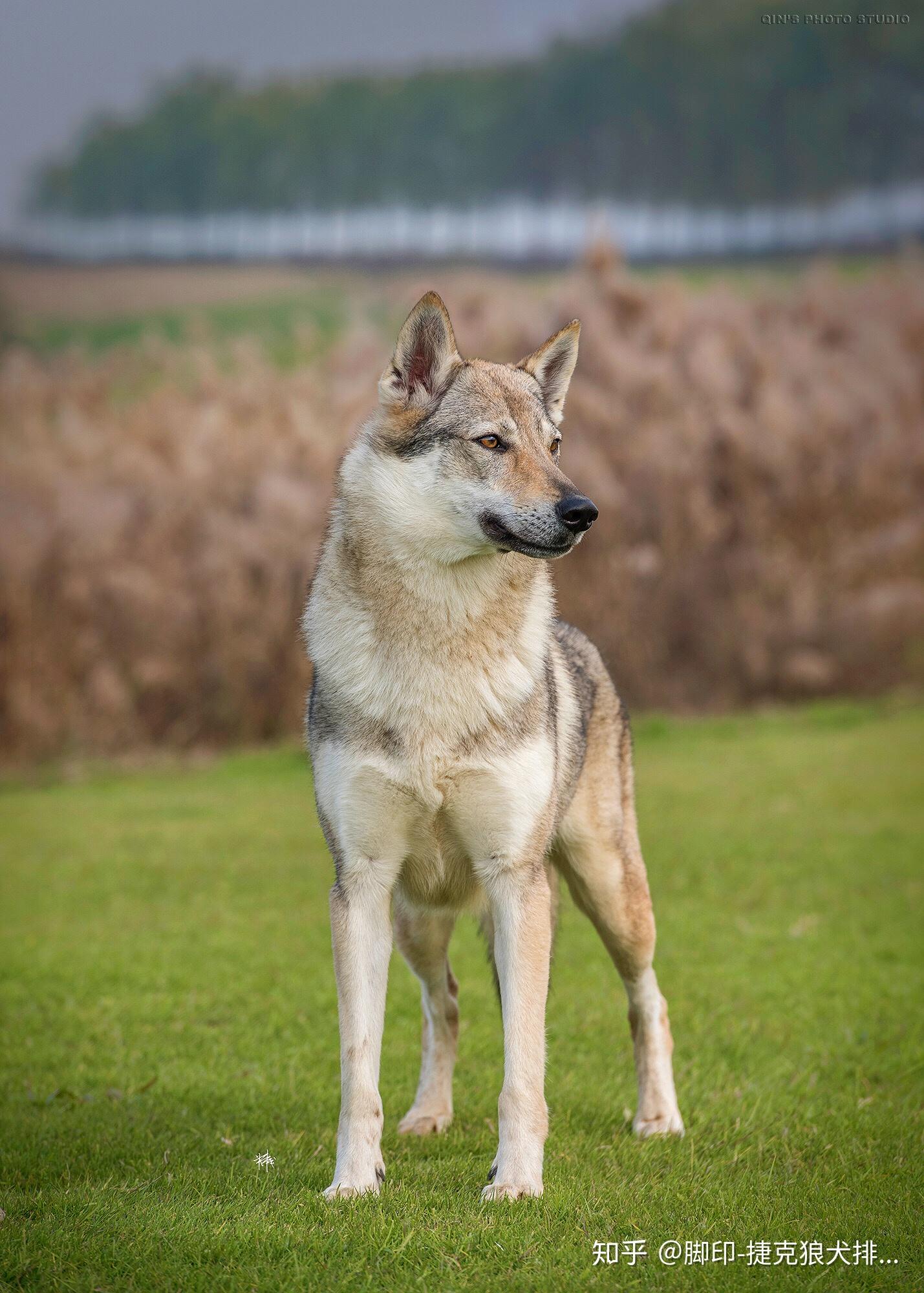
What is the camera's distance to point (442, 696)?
4531mm

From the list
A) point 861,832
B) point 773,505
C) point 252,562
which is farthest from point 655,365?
point 861,832

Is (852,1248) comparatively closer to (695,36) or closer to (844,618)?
(844,618)

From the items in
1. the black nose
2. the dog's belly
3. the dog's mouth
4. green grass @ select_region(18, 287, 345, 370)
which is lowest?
the dog's belly

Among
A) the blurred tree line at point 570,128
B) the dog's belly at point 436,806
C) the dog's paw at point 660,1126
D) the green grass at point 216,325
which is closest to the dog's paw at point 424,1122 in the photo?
the dog's paw at point 660,1126

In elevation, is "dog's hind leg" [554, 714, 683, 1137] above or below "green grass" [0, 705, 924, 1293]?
above

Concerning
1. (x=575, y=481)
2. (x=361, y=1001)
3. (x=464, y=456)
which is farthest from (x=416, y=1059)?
(x=575, y=481)

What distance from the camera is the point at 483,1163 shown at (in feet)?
15.9

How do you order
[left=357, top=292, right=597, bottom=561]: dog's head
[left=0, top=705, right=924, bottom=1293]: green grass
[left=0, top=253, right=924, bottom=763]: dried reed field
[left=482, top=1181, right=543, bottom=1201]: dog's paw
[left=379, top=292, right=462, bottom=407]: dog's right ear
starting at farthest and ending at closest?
[left=0, top=253, right=924, bottom=763]: dried reed field, [left=379, top=292, right=462, bottom=407]: dog's right ear, [left=357, top=292, right=597, bottom=561]: dog's head, [left=482, top=1181, right=543, bottom=1201]: dog's paw, [left=0, top=705, right=924, bottom=1293]: green grass

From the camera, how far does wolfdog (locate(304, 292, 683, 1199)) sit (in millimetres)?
4469

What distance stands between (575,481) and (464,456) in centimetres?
1155

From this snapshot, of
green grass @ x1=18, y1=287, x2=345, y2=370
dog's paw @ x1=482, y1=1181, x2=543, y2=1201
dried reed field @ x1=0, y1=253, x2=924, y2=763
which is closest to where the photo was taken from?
dog's paw @ x1=482, y1=1181, x2=543, y2=1201

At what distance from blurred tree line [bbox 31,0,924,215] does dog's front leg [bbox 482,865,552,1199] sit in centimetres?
2724

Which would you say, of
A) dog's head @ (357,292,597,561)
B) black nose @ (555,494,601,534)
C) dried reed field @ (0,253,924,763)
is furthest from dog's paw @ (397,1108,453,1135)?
dried reed field @ (0,253,924,763)

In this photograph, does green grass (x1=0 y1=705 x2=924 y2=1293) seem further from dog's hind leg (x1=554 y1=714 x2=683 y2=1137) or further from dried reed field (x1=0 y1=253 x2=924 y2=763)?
dried reed field (x1=0 y1=253 x2=924 y2=763)
